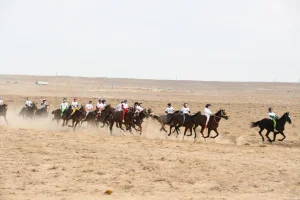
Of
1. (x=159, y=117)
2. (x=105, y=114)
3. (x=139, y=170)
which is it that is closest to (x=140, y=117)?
(x=159, y=117)

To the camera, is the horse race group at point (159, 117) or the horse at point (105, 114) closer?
the horse race group at point (159, 117)

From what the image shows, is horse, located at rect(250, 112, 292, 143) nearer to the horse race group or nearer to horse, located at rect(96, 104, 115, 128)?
the horse race group

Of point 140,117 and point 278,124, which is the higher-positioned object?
point 278,124

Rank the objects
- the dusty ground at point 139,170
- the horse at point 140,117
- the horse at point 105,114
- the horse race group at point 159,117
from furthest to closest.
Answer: the horse at point 105,114 < the horse at point 140,117 < the horse race group at point 159,117 < the dusty ground at point 139,170

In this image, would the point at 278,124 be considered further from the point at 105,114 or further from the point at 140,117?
the point at 105,114

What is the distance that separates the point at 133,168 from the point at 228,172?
346 cm

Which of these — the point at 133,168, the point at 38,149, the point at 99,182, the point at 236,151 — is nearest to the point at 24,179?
the point at 99,182

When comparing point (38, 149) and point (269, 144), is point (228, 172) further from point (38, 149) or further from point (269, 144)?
point (269, 144)

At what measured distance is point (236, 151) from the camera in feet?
78.7

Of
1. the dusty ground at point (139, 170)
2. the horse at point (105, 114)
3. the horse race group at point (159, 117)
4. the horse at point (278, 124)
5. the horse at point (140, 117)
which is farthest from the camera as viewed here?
the horse at point (105, 114)

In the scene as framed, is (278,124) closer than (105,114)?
Yes

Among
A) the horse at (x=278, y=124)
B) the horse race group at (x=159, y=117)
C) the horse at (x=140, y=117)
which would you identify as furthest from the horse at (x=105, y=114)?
the horse at (x=278, y=124)

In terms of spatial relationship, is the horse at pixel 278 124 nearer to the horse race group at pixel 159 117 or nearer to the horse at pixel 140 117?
the horse race group at pixel 159 117

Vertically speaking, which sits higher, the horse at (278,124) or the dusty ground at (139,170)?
the horse at (278,124)
